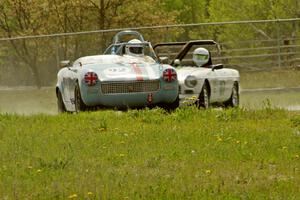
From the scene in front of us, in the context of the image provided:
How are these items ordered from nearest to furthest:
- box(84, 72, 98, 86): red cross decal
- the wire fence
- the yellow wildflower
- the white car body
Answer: the yellow wildflower → box(84, 72, 98, 86): red cross decal → the white car body → the wire fence

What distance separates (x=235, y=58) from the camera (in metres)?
30.9

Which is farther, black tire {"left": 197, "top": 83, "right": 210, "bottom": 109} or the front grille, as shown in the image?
black tire {"left": 197, "top": 83, "right": 210, "bottom": 109}

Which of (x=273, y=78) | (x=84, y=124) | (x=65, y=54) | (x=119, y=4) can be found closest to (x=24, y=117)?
(x=84, y=124)

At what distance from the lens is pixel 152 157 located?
29.6ft

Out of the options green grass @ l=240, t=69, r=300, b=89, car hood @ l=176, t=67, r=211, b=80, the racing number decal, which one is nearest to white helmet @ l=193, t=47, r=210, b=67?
car hood @ l=176, t=67, r=211, b=80

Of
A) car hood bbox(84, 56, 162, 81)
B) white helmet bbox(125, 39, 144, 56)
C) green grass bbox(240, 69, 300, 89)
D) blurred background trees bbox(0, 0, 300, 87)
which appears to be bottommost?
green grass bbox(240, 69, 300, 89)

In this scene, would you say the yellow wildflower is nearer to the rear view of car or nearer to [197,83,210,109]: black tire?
the rear view of car

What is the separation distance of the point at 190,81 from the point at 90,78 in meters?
2.36

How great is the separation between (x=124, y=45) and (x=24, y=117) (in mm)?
4205

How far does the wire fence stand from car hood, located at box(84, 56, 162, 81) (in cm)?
1015

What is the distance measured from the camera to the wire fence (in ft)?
91.9

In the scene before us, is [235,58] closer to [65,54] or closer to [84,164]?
[65,54]

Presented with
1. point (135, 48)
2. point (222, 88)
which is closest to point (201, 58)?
point (222, 88)

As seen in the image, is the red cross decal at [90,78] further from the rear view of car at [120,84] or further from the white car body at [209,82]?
the white car body at [209,82]
